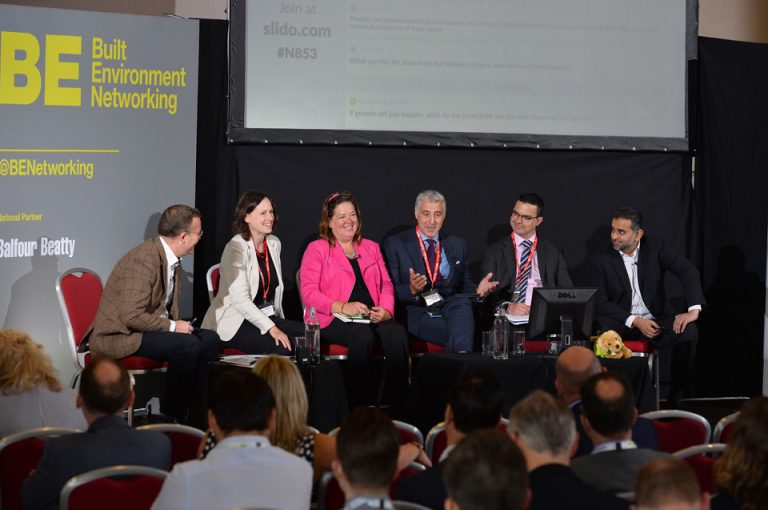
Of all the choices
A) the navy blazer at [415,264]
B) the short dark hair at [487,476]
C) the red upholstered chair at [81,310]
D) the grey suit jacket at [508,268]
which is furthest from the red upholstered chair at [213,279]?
the short dark hair at [487,476]

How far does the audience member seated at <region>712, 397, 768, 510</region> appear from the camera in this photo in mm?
2564

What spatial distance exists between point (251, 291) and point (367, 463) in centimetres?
369

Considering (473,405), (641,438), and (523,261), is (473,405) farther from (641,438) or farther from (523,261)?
(523,261)

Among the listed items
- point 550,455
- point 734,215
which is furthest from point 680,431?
point 734,215

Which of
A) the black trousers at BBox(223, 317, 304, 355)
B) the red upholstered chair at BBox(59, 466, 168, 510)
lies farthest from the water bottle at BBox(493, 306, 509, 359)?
the red upholstered chair at BBox(59, 466, 168, 510)

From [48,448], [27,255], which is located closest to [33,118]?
[27,255]

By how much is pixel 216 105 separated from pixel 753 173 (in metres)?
3.83

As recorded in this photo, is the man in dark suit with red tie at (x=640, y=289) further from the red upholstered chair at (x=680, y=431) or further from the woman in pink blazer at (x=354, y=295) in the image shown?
the red upholstered chair at (x=680, y=431)

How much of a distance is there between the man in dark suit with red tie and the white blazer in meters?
2.19

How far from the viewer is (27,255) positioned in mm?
6047

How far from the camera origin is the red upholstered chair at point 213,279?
6.17 metres

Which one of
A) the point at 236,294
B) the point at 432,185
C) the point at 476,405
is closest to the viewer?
the point at 476,405

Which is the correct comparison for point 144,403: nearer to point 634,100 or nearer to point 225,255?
point 225,255

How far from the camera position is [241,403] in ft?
9.13
